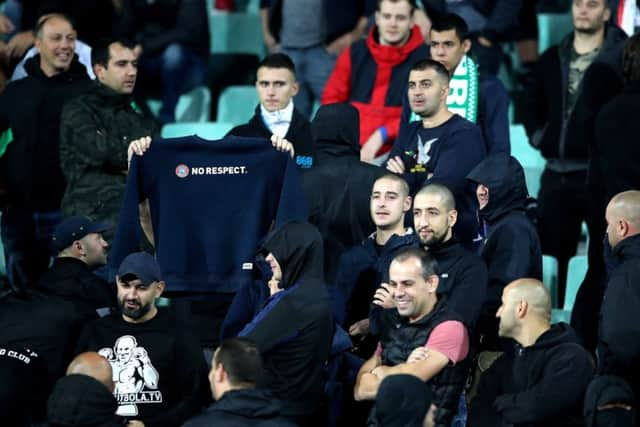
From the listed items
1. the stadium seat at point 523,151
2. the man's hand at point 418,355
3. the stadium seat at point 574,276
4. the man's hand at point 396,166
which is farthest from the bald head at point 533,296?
the stadium seat at point 523,151

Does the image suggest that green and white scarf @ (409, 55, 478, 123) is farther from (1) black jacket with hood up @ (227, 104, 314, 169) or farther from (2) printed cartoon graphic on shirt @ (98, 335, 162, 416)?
(2) printed cartoon graphic on shirt @ (98, 335, 162, 416)

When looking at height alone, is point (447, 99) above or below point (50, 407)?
above

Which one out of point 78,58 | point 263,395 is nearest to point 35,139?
point 78,58

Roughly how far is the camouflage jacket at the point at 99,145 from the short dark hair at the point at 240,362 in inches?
119

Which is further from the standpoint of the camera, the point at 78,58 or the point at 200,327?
the point at 78,58

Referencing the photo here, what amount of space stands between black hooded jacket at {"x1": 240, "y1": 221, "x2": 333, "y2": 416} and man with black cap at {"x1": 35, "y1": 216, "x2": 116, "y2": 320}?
1.28 meters

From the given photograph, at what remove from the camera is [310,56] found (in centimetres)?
1276

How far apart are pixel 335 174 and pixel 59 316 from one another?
188 centimetres

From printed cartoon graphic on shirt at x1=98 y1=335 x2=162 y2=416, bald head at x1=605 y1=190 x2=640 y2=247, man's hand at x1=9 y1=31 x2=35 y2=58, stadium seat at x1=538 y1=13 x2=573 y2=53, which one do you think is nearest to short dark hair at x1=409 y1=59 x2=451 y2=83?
bald head at x1=605 y1=190 x2=640 y2=247

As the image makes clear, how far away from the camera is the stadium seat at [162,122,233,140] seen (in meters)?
12.7

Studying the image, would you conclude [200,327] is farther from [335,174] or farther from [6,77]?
[6,77]

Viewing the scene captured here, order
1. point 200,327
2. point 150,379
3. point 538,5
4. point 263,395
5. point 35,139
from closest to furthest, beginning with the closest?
point 263,395 → point 150,379 → point 200,327 → point 35,139 → point 538,5

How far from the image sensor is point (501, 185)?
9453mm

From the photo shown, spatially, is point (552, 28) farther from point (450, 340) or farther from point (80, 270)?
point (450, 340)
